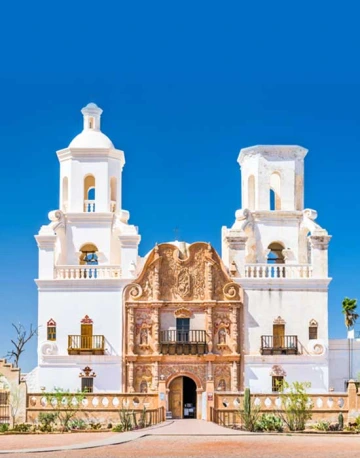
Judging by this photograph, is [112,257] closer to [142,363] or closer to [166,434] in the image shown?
[142,363]

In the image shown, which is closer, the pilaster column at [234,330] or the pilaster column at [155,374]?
the pilaster column at [155,374]

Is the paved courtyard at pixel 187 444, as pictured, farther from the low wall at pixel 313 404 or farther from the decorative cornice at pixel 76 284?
the decorative cornice at pixel 76 284

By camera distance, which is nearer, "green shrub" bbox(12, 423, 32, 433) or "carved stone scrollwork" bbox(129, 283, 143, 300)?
"green shrub" bbox(12, 423, 32, 433)

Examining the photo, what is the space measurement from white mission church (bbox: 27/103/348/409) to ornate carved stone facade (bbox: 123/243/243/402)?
5 cm

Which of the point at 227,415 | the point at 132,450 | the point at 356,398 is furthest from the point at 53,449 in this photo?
the point at 356,398

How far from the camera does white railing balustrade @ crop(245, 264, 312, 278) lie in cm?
5291

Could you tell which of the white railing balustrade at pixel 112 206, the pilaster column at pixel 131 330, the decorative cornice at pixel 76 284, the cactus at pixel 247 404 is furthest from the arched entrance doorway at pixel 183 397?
the white railing balustrade at pixel 112 206

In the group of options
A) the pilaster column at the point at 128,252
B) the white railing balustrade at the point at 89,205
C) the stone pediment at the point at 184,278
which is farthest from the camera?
the white railing balustrade at the point at 89,205

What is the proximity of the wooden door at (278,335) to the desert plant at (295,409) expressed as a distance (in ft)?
20.7

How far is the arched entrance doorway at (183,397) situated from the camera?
52.0 meters

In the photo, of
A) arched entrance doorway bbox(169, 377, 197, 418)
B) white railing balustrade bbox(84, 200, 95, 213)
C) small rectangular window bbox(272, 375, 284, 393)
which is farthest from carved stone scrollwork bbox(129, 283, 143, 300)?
small rectangular window bbox(272, 375, 284, 393)

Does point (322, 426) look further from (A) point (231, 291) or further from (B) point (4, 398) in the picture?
(B) point (4, 398)

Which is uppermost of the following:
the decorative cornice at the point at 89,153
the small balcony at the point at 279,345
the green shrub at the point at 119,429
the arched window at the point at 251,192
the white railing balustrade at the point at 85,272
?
the decorative cornice at the point at 89,153

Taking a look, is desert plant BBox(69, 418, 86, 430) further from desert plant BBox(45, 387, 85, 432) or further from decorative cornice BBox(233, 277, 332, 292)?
decorative cornice BBox(233, 277, 332, 292)
